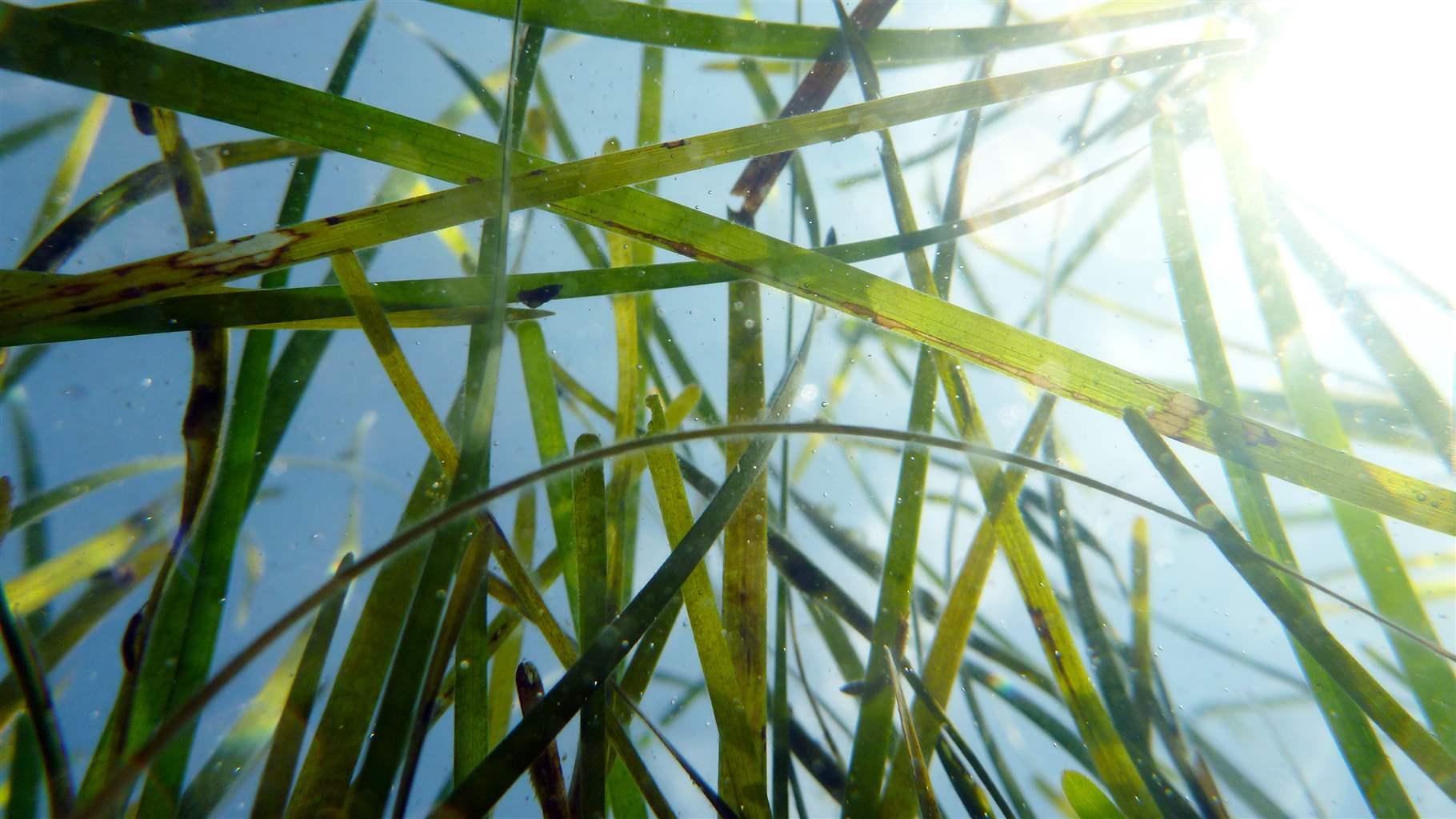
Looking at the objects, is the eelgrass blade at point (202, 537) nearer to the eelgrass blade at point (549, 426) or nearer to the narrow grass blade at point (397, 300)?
the narrow grass blade at point (397, 300)

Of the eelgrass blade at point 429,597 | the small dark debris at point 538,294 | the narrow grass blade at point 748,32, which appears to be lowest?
the eelgrass blade at point 429,597

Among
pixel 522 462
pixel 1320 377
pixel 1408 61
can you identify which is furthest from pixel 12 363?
pixel 1408 61

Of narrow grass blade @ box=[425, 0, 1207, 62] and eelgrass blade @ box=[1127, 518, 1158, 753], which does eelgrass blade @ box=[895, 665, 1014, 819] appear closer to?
eelgrass blade @ box=[1127, 518, 1158, 753]

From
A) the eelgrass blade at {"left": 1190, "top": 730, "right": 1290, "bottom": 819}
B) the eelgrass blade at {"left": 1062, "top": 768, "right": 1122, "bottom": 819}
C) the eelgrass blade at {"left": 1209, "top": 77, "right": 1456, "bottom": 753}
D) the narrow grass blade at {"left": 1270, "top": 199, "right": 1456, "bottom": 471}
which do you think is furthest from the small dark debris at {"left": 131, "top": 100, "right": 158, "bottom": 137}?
the eelgrass blade at {"left": 1190, "top": 730, "right": 1290, "bottom": 819}

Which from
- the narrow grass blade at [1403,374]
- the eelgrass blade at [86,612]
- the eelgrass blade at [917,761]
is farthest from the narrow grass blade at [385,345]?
the narrow grass blade at [1403,374]

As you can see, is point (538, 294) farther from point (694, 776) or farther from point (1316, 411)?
point (1316, 411)

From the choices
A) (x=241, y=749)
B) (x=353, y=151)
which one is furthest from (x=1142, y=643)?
(x=241, y=749)
